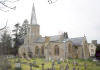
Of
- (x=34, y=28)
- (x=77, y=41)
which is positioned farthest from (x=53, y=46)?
(x=34, y=28)

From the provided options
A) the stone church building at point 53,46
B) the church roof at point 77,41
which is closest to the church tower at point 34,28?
the stone church building at point 53,46

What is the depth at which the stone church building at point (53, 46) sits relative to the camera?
35781mm

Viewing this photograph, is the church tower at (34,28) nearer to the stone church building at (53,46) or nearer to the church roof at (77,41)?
the stone church building at (53,46)

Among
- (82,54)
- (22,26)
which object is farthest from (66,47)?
(22,26)

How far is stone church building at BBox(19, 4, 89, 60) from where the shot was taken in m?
35.8

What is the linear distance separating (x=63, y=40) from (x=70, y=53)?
11.7ft

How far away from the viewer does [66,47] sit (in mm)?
35438

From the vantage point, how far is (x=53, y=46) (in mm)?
37312

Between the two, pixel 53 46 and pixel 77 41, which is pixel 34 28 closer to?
pixel 53 46

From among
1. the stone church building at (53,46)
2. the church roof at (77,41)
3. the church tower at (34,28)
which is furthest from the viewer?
the church tower at (34,28)

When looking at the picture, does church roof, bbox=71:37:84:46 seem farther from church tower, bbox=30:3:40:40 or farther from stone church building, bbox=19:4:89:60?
church tower, bbox=30:3:40:40

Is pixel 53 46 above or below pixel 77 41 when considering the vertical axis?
below

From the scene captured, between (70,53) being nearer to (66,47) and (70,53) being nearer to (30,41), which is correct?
(66,47)

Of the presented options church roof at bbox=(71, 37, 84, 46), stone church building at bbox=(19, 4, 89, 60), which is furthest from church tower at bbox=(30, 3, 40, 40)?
church roof at bbox=(71, 37, 84, 46)
